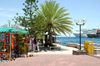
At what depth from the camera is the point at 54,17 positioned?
72.1ft

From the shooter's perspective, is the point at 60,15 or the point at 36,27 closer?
the point at 36,27

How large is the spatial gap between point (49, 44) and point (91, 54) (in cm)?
1056

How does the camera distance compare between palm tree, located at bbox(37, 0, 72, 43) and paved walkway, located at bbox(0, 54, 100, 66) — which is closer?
paved walkway, located at bbox(0, 54, 100, 66)

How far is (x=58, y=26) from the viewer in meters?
22.0

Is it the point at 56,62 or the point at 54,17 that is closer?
the point at 56,62

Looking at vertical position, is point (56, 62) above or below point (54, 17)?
below

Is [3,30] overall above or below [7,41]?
above

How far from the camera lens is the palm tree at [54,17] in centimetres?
2114

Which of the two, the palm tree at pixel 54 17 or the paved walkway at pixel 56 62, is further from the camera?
the palm tree at pixel 54 17

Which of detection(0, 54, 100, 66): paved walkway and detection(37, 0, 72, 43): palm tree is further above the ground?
detection(37, 0, 72, 43): palm tree

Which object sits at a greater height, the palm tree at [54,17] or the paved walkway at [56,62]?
the palm tree at [54,17]

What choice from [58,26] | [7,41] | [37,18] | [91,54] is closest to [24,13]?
[37,18]

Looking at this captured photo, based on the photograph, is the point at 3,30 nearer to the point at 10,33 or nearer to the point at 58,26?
the point at 10,33

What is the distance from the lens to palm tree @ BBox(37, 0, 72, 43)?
832 inches
